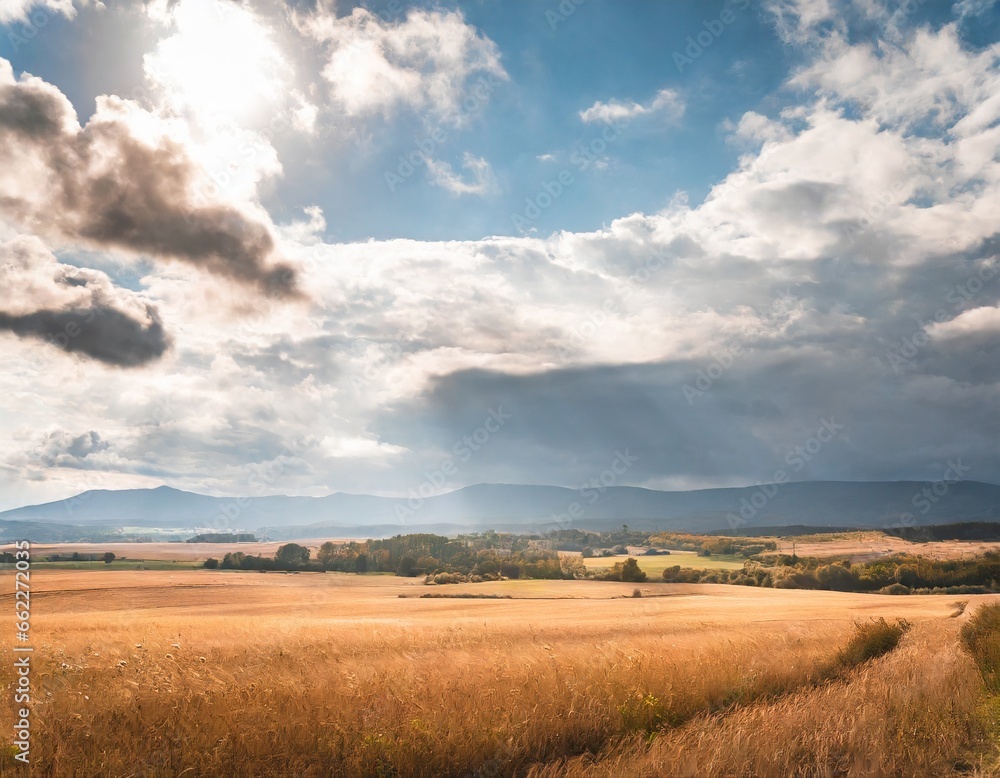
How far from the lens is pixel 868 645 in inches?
668

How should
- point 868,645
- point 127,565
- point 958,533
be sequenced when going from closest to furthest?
point 868,645 < point 127,565 < point 958,533

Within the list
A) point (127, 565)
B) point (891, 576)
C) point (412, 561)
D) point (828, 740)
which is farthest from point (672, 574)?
point (828, 740)

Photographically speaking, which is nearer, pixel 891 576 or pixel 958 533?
pixel 891 576

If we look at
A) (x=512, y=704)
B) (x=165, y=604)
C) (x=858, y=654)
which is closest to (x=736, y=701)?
(x=512, y=704)

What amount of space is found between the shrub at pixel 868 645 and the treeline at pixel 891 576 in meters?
78.8

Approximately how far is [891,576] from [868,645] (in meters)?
90.3

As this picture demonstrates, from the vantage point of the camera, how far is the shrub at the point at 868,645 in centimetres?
1563

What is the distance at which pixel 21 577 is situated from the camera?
36.1 ft

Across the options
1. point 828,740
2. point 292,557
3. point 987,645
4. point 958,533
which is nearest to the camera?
point 828,740

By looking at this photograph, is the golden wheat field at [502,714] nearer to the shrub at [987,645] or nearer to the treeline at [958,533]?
the shrub at [987,645]

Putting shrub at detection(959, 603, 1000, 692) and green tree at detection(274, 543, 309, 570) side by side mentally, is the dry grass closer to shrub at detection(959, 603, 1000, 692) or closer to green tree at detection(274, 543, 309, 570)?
shrub at detection(959, 603, 1000, 692)

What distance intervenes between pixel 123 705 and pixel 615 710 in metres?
6.76

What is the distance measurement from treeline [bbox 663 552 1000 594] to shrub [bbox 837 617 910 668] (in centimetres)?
7881

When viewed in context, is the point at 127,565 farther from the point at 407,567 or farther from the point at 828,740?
the point at 828,740
